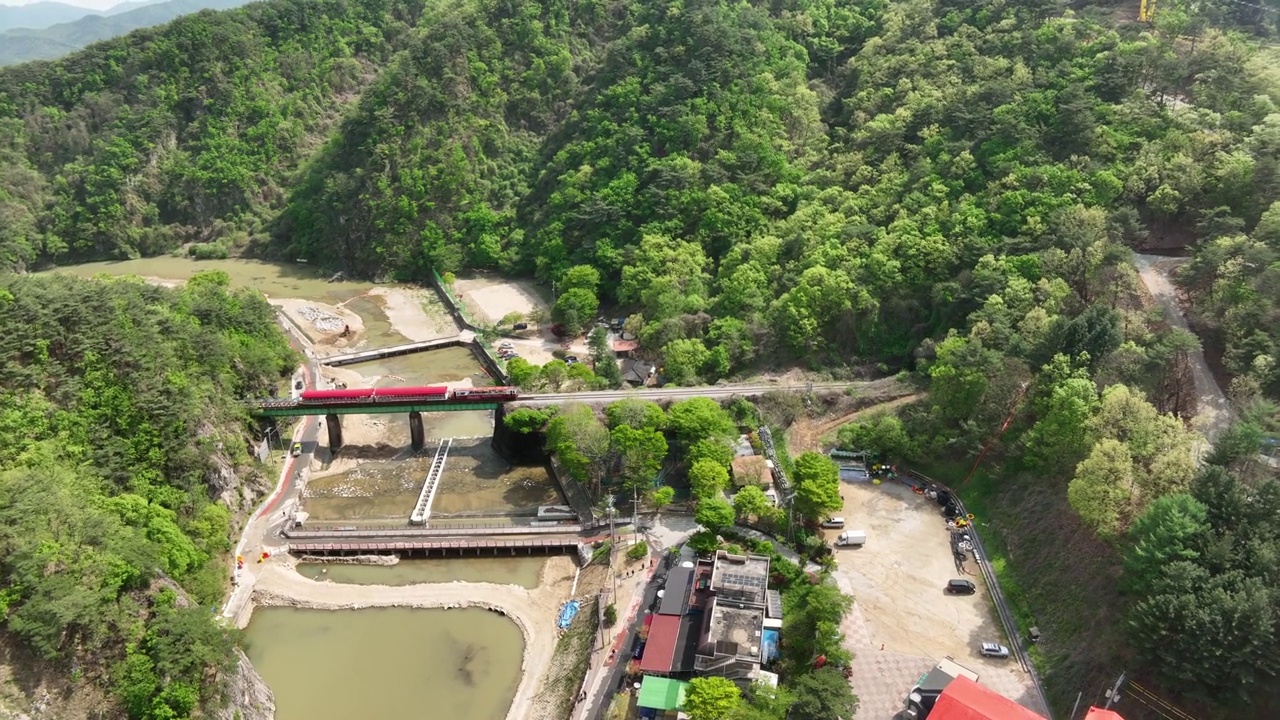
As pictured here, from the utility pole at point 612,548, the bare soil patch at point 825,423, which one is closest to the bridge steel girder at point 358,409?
the utility pole at point 612,548

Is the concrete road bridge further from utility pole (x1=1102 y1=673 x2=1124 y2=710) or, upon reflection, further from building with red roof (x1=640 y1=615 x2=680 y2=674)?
utility pole (x1=1102 y1=673 x2=1124 y2=710)

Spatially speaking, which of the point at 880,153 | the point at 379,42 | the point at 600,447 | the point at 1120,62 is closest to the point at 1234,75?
the point at 1120,62

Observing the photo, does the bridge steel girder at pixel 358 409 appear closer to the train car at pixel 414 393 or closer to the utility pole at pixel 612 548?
the train car at pixel 414 393

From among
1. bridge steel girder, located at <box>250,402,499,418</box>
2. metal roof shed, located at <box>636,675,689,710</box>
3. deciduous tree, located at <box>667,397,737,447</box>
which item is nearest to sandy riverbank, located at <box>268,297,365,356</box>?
bridge steel girder, located at <box>250,402,499,418</box>

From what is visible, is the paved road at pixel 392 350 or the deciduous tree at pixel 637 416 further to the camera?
the paved road at pixel 392 350

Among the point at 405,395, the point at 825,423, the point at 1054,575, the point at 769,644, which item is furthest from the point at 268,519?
the point at 1054,575

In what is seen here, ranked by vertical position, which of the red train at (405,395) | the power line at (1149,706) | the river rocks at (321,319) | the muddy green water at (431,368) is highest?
the red train at (405,395)
